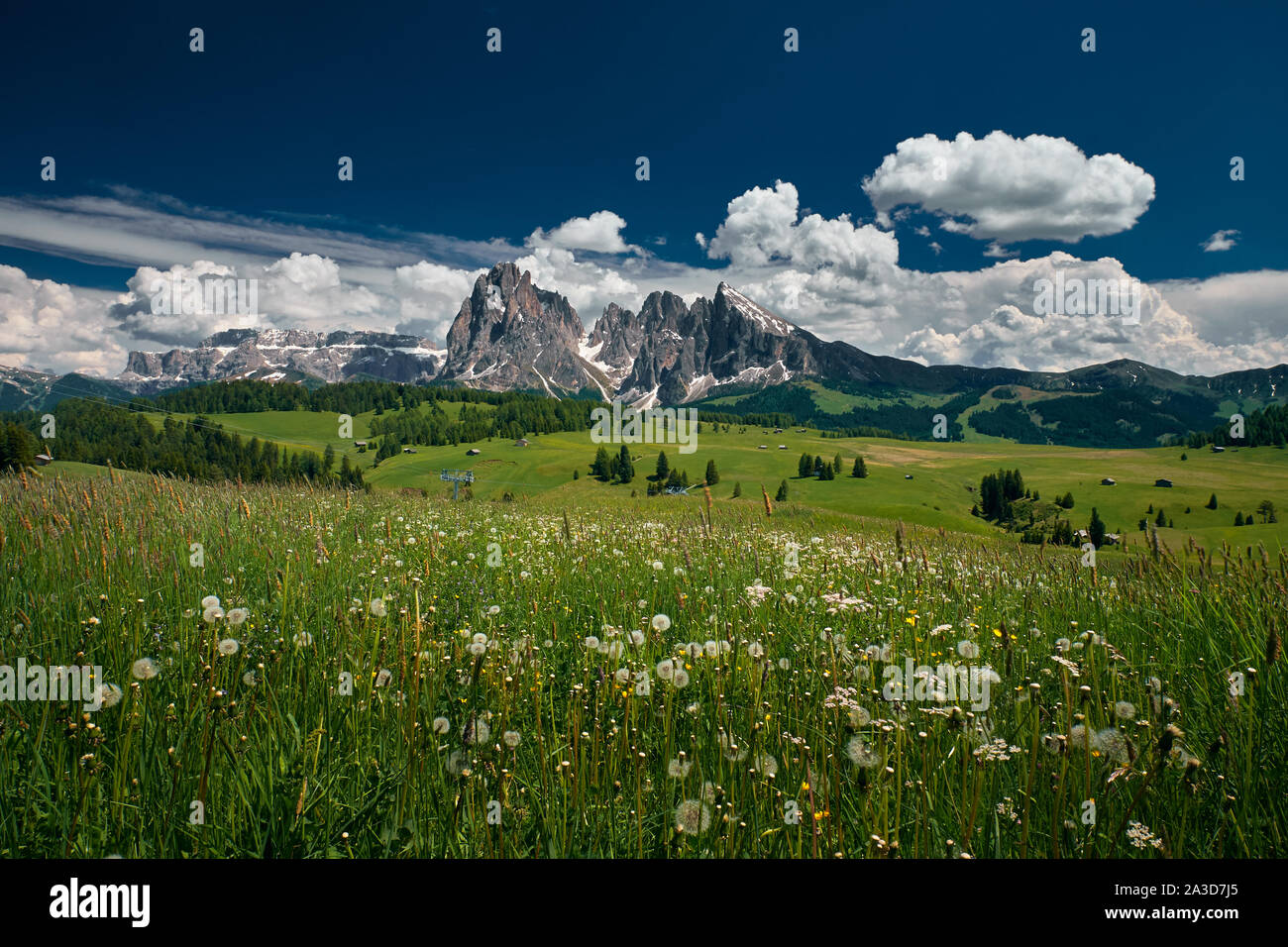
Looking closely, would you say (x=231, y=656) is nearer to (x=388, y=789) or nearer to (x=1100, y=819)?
(x=388, y=789)

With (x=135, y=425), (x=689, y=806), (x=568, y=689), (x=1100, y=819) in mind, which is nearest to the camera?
(x=689, y=806)

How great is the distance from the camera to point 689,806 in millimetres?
2475

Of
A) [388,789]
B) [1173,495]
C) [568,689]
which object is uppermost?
[388,789]

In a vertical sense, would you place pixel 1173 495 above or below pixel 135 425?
below

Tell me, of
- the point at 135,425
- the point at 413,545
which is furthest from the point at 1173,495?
the point at 135,425

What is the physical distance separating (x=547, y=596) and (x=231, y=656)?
3.21 meters

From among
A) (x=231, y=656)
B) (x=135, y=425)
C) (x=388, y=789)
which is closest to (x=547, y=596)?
(x=231, y=656)
